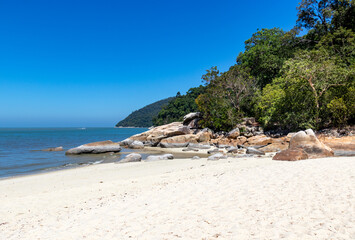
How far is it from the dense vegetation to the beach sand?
16.2 metres

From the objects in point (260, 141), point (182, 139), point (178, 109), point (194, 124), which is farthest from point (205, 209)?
point (178, 109)

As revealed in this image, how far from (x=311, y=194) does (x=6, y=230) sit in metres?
7.85

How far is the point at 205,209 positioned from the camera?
5.96 metres

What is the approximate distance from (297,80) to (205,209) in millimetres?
22626

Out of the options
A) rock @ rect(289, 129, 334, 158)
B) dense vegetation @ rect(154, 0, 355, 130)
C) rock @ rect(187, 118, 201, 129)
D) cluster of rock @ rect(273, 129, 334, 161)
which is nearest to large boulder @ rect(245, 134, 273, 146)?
dense vegetation @ rect(154, 0, 355, 130)

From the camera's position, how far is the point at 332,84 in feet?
74.9

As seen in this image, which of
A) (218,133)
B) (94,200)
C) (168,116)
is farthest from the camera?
(168,116)

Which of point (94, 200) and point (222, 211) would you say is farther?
point (94, 200)

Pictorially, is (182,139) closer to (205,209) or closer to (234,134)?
(234,134)

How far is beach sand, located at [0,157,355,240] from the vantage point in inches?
189

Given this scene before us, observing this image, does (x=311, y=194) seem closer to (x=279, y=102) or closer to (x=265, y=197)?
(x=265, y=197)

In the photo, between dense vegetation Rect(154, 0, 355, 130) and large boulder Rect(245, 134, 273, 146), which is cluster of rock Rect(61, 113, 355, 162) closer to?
large boulder Rect(245, 134, 273, 146)

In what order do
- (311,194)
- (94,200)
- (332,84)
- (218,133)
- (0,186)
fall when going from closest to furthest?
(311,194) → (94,200) → (0,186) → (332,84) → (218,133)

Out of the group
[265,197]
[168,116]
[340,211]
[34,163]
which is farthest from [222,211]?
[168,116]
